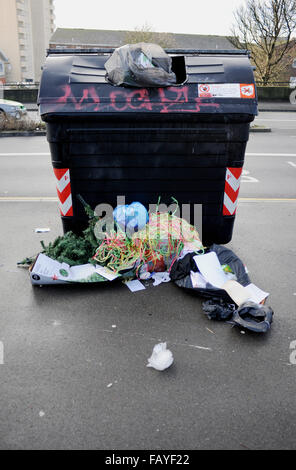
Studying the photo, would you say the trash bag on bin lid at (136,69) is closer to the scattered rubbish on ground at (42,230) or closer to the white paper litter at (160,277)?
the white paper litter at (160,277)

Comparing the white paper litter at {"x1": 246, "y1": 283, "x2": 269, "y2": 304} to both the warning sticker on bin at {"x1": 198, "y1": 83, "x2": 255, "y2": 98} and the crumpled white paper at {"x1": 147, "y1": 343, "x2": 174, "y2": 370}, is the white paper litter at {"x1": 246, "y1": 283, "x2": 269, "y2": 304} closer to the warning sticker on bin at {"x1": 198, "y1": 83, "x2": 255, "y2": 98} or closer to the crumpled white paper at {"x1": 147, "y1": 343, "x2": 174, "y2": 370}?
the crumpled white paper at {"x1": 147, "y1": 343, "x2": 174, "y2": 370}

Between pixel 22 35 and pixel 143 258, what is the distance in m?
53.6

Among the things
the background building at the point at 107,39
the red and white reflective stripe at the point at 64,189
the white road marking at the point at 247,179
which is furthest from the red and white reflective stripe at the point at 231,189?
the background building at the point at 107,39

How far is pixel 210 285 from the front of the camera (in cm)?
328

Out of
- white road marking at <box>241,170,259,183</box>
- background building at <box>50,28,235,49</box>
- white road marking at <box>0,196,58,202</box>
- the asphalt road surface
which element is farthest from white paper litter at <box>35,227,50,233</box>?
background building at <box>50,28,235,49</box>

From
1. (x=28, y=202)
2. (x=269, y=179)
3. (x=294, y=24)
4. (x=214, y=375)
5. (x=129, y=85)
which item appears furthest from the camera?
(x=294, y=24)

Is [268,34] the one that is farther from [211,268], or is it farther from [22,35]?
[22,35]

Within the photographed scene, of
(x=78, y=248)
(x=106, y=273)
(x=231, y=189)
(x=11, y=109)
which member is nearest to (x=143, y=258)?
(x=106, y=273)

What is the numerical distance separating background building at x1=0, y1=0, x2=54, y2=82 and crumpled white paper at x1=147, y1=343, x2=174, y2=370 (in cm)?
5044

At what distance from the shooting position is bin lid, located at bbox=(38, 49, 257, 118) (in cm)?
337

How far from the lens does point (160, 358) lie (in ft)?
8.32
